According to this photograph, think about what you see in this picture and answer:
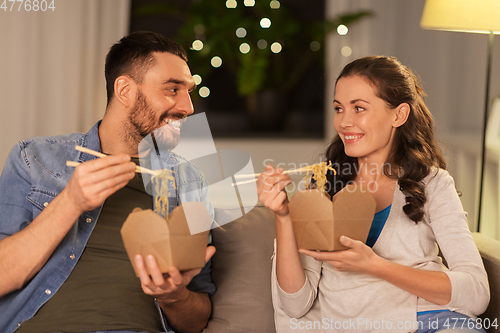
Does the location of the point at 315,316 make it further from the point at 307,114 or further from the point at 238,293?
the point at 307,114

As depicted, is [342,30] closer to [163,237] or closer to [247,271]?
[247,271]

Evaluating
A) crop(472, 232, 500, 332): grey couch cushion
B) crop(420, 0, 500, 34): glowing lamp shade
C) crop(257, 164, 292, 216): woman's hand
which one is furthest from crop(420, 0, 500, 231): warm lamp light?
crop(257, 164, 292, 216): woman's hand

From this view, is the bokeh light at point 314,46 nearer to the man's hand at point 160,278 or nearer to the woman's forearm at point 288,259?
the woman's forearm at point 288,259

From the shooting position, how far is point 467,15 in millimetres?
1925

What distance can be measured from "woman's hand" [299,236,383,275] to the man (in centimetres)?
28

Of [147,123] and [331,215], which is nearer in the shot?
[331,215]

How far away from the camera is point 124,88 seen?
1324mm

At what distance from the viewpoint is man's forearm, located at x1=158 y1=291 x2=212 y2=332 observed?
3.63 ft

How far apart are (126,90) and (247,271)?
672 mm

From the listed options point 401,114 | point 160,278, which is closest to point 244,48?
point 401,114

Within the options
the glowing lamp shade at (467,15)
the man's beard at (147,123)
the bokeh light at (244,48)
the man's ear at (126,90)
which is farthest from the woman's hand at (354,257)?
the bokeh light at (244,48)

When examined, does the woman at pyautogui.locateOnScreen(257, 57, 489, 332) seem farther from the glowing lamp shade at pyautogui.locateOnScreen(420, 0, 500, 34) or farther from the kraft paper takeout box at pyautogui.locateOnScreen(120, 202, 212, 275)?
the glowing lamp shade at pyautogui.locateOnScreen(420, 0, 500, 34)

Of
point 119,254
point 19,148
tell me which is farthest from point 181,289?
point 19,148

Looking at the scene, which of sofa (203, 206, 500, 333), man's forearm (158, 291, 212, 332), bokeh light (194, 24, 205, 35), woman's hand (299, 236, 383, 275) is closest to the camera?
woman's hand (299, 236, 383, 275)
